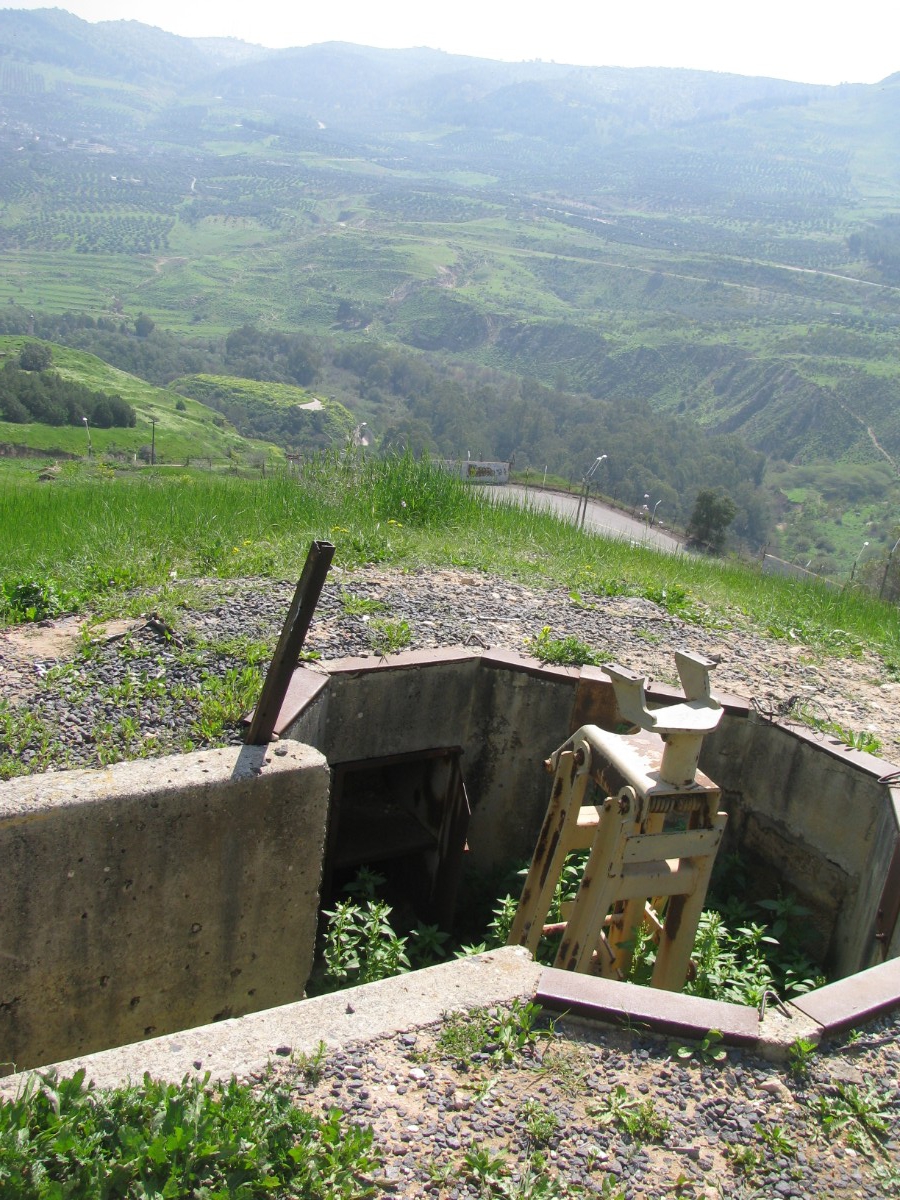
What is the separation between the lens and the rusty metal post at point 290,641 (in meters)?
4.07

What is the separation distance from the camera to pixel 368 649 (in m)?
5.99

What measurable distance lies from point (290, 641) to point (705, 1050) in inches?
90.2

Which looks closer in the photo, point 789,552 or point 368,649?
point 368,649

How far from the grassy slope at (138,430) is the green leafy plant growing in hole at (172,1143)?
3598 cm

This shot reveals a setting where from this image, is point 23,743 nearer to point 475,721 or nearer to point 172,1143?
point 172,1143

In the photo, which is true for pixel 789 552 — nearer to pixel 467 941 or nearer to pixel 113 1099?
pixel 467 941

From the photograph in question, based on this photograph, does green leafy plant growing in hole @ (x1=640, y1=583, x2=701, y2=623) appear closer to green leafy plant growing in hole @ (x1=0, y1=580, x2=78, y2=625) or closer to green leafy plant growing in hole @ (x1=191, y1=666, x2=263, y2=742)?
green leafy plant growing in hole @ (x1=191, y1=666, x2=263, y2=742)

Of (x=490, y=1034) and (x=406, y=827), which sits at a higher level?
(x=490, y=1034)

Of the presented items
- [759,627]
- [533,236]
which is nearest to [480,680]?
[759,627]

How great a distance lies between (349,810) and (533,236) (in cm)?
17781

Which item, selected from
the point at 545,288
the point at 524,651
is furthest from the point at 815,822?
the point at 545,288

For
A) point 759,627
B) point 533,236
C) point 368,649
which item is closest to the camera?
point 368,649

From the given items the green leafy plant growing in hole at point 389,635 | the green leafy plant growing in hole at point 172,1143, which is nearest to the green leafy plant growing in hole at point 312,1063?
the green leafy plant growing in hole at point 172,1143

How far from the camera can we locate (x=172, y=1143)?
96.9 inches
